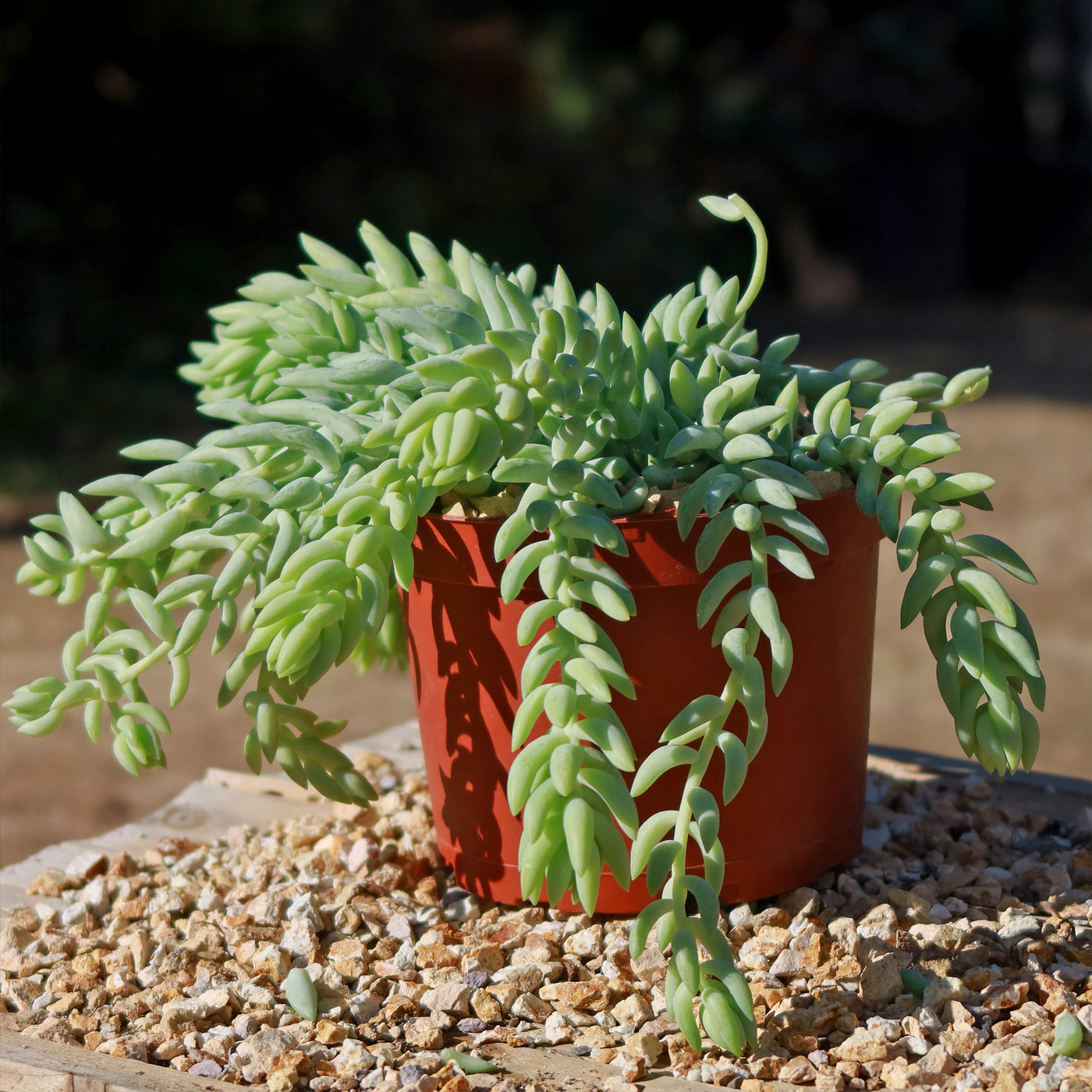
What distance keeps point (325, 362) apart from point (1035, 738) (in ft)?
2.42

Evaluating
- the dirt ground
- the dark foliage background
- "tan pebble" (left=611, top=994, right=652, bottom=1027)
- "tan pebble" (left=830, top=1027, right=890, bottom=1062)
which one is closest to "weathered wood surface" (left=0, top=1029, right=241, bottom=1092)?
"tan pebble" (left=611, top=994, right=652, bottom=1027)

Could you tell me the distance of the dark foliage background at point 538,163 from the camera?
16.8 feet

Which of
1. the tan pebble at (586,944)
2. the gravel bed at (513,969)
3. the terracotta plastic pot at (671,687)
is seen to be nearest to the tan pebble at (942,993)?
the gravel bed at (513,969)

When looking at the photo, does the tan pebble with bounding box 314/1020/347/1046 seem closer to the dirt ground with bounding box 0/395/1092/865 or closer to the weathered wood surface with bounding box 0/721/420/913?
the weathered wood surface with bounding box 0/721/420/913

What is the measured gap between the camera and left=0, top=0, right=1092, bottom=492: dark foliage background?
16.8 ft

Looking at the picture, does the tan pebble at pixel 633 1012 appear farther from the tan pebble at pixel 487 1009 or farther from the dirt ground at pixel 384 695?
the dirt ground at pixel 384 695

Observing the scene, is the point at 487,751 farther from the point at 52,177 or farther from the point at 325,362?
the point at 52,177

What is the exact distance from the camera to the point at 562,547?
0.97 meters

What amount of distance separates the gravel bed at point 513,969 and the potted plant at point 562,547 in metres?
0.11

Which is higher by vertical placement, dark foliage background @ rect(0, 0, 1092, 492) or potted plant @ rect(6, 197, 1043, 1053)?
dark foliage background @ rect(0, 0, 1092, 492)

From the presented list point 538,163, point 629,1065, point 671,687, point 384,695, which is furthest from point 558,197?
point 629,1065

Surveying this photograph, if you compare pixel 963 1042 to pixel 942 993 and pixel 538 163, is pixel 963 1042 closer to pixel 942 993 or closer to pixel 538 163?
pixel 942 993

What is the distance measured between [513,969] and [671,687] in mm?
284

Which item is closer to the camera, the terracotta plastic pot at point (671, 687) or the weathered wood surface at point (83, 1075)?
the weathered wood surface at point (83, 1075)
